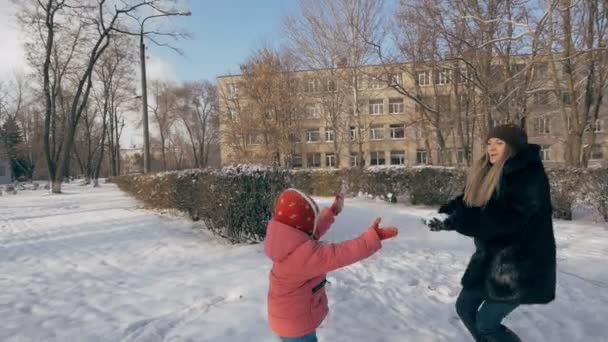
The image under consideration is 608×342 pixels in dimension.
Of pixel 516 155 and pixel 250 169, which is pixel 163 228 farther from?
pixel 516 155

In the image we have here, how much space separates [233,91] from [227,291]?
2701 centimetres

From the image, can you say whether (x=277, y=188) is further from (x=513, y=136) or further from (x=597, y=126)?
(x=597, y=126)

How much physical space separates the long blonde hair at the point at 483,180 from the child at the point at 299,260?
0.78 meters

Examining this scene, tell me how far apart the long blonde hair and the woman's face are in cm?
2

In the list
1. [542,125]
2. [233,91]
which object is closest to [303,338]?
[542,125]

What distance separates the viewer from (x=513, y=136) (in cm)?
234

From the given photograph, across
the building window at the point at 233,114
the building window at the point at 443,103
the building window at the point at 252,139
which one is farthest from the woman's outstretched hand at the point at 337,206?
the building window at the point at 233,114

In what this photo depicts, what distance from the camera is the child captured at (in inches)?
79.3

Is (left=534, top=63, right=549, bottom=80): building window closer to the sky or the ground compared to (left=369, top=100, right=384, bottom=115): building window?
closer to the ground

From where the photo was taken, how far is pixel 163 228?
8500 mm

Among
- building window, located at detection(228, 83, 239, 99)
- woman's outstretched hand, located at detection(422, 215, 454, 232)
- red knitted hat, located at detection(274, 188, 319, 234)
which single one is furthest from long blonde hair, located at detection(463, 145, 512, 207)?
building window, located at detection(228, 83, 239, 99)

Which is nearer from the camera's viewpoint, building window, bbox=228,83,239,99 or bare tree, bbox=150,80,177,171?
building window, bbox=228,83,239,99

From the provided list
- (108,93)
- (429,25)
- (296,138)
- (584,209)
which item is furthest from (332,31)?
(108,93)

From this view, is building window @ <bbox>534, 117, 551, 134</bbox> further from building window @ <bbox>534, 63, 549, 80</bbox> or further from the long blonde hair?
the long blonde hair
